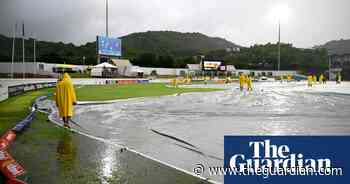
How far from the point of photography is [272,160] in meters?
4.75

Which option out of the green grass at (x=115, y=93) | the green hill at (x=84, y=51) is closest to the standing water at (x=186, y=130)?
the green grass at (x=115, y=93)

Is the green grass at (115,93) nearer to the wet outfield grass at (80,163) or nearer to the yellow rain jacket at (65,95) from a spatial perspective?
the yellow rain jacket at (65,95)

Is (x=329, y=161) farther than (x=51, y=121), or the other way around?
(x=51, y=121)

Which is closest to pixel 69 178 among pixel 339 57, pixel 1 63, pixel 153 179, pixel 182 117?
pixel 153 179

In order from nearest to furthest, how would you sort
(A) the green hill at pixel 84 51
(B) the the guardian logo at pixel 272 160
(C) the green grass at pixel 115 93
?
(B) the the guardian logo at pixel 272 160, (C) the green grass at pixel 115 93, (A) the green hill at pixel 84 51

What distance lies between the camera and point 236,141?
192 inches

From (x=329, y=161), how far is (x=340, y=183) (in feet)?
1.03

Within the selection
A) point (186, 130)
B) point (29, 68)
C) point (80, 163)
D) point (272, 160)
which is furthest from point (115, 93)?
point (29, 68)

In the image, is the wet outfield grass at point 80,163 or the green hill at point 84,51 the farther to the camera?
the green hill at point 84,51

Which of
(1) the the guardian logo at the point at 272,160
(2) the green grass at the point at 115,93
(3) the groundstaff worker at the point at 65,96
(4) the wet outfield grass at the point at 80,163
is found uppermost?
(3) the groundstaff worker at the point at 65,96

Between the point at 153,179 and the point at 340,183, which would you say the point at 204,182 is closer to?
the point at 153,179

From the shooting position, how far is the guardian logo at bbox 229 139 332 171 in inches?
184

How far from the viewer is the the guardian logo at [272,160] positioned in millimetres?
4680

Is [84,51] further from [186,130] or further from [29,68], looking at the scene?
[186,130]
